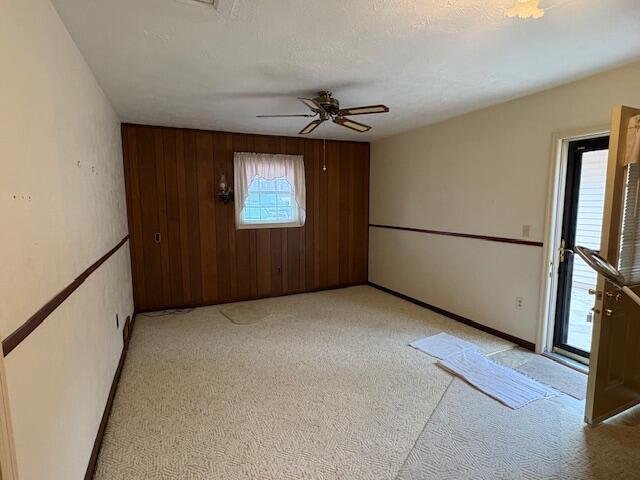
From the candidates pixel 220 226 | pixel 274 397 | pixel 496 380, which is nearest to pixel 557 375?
pixel 496 380

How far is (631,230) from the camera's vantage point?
211 centimetres

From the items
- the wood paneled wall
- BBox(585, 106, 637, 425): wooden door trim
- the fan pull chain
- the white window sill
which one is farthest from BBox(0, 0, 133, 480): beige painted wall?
the fan pull chain

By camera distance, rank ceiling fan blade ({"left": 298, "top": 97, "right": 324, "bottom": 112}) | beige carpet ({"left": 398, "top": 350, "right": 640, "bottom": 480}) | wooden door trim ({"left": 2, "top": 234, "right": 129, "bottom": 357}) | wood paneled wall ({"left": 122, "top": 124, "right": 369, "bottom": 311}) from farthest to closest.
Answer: wood paneled wall ({"left": 122, "top": 124, "right": 369, "bottom": 311}) → ceiling fan blade ({"left": 298, "top": 97, "right": 324, "bottom": 112}) → beige carpet ({"left": 398, "top": 350, "right": 640, "bottom": 480}) → wooden door trim ({"left": 2, "top": 234, "right": 129, "bottom": 357})

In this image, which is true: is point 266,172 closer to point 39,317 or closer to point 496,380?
point 496,380

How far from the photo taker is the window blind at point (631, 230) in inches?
81.0

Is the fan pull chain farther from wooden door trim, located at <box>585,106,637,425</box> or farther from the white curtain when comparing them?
wooden door trim, located at <box>585,106,637,425</box>

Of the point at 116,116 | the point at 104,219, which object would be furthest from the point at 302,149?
the point at 104,219

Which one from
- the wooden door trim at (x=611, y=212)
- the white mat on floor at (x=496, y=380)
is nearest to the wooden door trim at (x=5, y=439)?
the white mat on floor at (x=496, y=380)

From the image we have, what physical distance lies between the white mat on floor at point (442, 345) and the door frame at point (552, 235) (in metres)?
0.65

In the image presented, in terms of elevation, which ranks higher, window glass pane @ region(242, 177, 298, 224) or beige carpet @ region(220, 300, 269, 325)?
window glass pane @ region(242, 177, 298, 224)

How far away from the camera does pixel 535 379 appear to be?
2.70m

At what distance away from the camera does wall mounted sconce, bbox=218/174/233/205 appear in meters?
4.49

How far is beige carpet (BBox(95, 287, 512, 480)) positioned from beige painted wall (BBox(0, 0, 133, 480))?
1.20 feet

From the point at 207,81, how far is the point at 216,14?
0.98m
